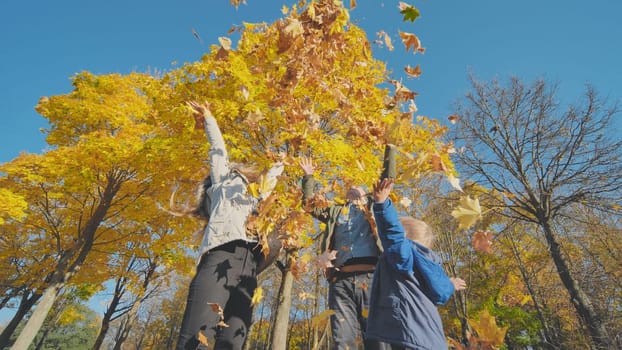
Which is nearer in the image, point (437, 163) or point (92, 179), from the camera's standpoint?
point (437, 163)

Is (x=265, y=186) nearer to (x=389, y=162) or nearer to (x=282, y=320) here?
(x=389, y=162)

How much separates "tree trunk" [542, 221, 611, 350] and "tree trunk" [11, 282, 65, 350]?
1156 centimetres

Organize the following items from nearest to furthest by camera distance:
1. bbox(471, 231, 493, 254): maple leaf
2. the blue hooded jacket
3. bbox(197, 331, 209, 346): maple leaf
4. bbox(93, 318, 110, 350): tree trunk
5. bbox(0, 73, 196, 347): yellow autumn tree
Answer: bbox(197, 331, 209, 346): maple leaf < the blue hooded jacket < bbox(471, 231, 493, 254): maple leaf < bbox(0, 73, 196, 347): yellow autumn tree < bbox(93, 318, 110, 350): tree trunk

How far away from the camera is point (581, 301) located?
22.6 ft

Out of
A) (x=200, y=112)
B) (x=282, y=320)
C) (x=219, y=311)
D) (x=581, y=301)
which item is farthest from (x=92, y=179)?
(x=581, y=301)

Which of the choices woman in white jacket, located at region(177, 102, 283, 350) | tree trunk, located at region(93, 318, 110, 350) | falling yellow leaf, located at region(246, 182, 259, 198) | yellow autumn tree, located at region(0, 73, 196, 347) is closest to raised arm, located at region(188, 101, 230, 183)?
woman in white jacket, located at region(177, 102, 283, 350)

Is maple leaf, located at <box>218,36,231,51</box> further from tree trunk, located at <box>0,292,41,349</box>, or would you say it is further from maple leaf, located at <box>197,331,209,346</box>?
tree trunk, located at <box>0,292,41,349</box>

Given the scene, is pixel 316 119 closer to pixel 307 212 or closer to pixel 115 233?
pixel 307 212

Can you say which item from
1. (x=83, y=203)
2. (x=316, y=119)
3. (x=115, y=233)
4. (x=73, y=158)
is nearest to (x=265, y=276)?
(x=115, y=233)

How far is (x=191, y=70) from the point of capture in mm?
6211

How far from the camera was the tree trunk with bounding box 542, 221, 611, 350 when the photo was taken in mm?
6066

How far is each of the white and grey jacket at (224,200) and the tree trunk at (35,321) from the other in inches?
308

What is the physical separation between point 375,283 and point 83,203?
9635 mm

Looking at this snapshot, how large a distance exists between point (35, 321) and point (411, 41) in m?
9.51
